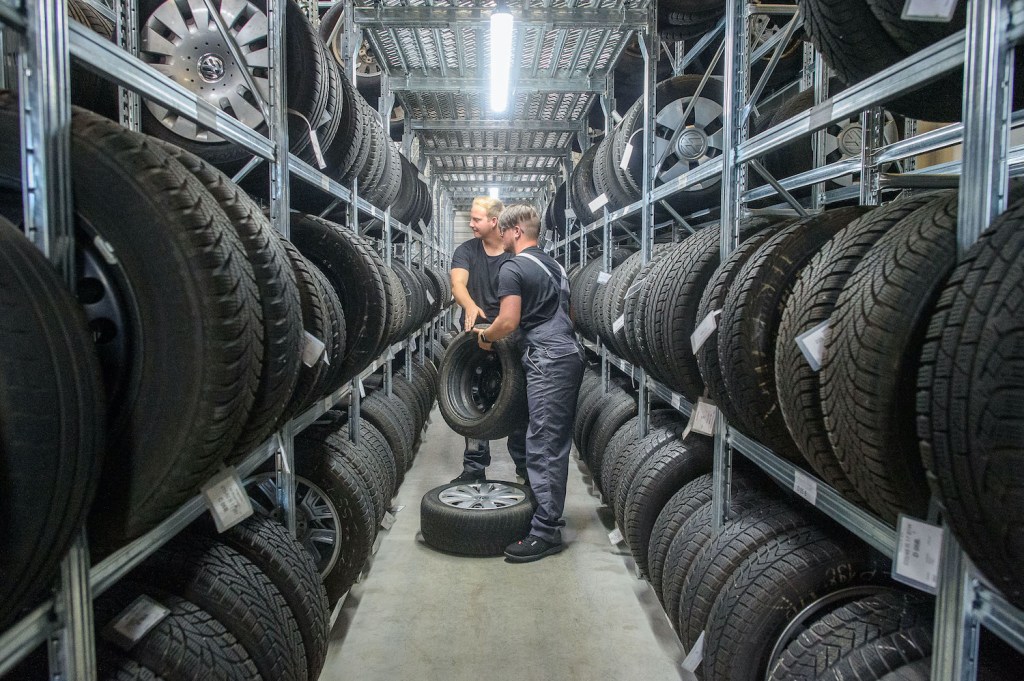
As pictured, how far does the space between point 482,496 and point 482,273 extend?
2.19 metres

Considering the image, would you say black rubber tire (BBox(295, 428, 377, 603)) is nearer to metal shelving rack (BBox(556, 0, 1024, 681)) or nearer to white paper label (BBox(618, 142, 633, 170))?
metal shelving rack (BBox(556, 0, 1024, 681))

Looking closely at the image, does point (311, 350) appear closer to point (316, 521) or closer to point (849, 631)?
point (316, 521)

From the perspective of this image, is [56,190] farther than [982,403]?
Yes

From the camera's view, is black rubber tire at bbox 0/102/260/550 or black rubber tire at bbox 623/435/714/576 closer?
black rubber tire at bbox 0/102/260/550

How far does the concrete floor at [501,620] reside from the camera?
2.99 meters

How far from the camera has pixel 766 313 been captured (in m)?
2.02

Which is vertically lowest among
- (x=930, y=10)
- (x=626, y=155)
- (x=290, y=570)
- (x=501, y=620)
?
(x=501, y=620)

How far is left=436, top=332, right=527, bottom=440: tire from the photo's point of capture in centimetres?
495

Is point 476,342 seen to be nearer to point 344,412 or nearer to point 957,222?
point 344,412

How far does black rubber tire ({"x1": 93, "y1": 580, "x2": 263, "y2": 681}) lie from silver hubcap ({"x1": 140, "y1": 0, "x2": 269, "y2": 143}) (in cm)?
177

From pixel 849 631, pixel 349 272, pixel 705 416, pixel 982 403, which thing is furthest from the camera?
pixel 349 272

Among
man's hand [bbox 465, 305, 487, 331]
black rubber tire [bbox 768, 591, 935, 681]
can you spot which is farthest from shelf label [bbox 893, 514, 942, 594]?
man's hand [bbox 465, 305, 487, 331]

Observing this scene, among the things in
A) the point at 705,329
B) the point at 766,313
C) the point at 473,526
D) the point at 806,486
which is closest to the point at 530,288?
the point at 473,526

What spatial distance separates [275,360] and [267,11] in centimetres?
166
